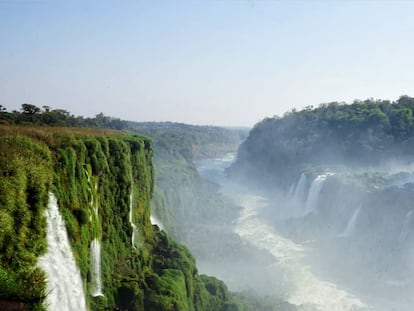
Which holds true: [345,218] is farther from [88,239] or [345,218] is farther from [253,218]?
[88,239]

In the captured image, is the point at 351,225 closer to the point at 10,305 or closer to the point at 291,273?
the point at 291,273

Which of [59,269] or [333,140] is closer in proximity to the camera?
[59,269]

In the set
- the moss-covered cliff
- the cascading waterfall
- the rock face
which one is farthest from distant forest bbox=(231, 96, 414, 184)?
the rock face

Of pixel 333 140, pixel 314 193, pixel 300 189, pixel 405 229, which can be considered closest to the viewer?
pixel 405 229

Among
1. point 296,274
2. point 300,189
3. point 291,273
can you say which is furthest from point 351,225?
point 300,189

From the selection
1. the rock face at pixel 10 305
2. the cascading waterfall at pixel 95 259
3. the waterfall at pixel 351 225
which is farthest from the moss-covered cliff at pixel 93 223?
the waterfall at pixel 351 225

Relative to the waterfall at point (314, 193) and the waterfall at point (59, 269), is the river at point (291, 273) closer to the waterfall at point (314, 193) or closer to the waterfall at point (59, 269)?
the waterfall at point (314, 193)
